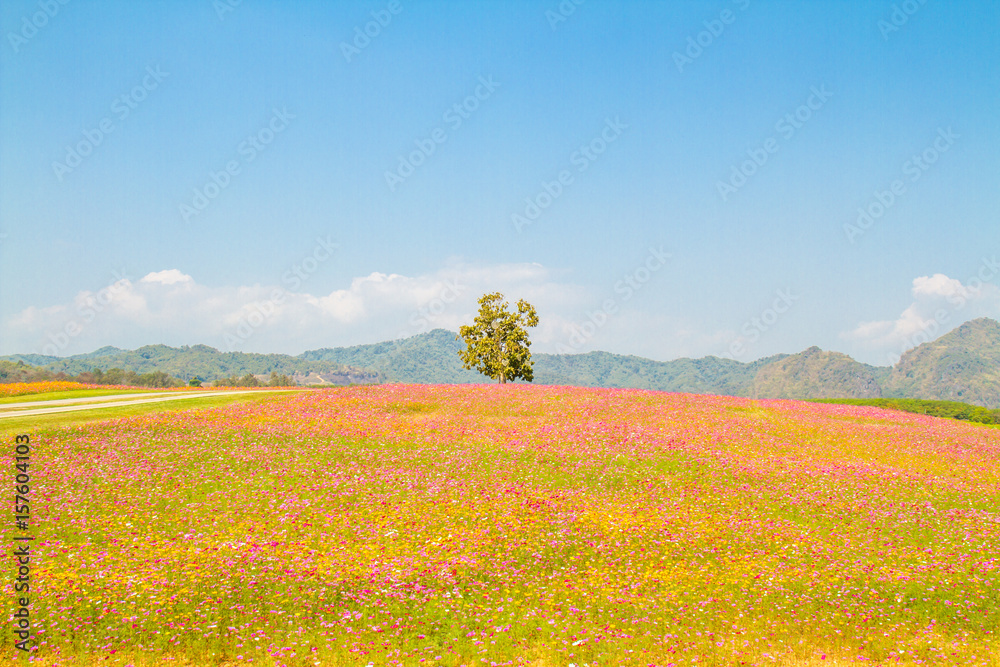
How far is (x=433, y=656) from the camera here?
12.6 meters

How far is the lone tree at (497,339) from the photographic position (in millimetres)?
75887

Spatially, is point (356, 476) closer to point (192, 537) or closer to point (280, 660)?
point (192, 537)

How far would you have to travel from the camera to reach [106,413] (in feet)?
123

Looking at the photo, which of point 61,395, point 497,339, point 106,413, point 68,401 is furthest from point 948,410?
point 61,395

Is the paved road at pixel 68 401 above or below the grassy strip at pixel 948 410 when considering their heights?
above

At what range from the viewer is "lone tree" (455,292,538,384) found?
2988 inches

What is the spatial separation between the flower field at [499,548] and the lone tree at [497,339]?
40728 millimetres

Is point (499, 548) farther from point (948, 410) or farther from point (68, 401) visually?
point (948, 410)

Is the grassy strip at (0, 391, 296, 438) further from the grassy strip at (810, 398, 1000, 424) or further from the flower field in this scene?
the grassy strip at (810, 398, 1000, 424)

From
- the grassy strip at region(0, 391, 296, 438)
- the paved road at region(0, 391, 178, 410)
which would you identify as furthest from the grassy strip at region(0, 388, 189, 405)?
the grassy strip at region(0, 391, 296, 438)

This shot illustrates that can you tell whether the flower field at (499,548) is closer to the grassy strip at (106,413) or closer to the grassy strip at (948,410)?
the grassy strip at (106,413)

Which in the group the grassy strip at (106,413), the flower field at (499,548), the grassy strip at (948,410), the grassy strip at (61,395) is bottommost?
the flower field at (499,548)

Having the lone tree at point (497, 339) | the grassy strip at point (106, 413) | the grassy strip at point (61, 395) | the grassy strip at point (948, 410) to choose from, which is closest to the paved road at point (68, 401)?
the grassy strip at point (61, 395)

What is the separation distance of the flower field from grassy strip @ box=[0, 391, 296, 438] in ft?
9.64
